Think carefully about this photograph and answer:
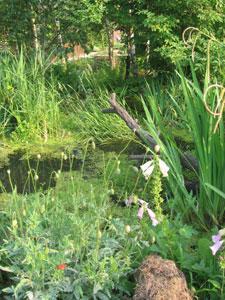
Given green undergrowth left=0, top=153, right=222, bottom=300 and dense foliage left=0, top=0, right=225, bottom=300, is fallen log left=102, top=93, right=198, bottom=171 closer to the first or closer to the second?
dense foliage left=0, top=0, right=225, bottom=300

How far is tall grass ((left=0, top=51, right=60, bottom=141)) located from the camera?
18.5ft

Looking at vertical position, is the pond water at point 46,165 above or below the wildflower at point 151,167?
below

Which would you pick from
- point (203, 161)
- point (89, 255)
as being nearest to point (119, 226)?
point (89, 255)

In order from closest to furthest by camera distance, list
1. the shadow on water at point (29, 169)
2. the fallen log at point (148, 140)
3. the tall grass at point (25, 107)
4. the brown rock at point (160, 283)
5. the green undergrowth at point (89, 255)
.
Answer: the brown rock at point (160, 283) → the green undergrowth at point (89, 255) → the fallen log at point (148, 140) → the shadow on water at point (29, 169) → the tall grass at point (25, 107)

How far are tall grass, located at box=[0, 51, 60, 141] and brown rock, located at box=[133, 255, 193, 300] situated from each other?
3.41 m

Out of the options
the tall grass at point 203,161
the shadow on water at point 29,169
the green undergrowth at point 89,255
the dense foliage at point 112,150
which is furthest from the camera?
the shadow on water at point 29,169

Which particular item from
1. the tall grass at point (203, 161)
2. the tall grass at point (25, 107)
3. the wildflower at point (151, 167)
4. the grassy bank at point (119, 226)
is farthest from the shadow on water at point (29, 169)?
the wildflower at point (151, 167)

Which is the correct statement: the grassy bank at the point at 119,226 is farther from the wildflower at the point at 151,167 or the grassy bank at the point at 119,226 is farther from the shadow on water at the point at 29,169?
the shadow on water at the point at 29,169

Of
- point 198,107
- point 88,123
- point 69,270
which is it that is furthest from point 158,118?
point 88,123

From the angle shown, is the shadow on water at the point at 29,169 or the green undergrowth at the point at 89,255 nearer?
the green undergrowth at the point at 89,255

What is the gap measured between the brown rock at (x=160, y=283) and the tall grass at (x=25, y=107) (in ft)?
11.2

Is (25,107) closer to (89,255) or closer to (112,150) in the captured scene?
(112,150)

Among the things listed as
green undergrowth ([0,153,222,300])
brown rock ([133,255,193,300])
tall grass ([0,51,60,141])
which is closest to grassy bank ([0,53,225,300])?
green undergrowth ([0,153,222,300])

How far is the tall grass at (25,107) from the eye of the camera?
5645 mm
